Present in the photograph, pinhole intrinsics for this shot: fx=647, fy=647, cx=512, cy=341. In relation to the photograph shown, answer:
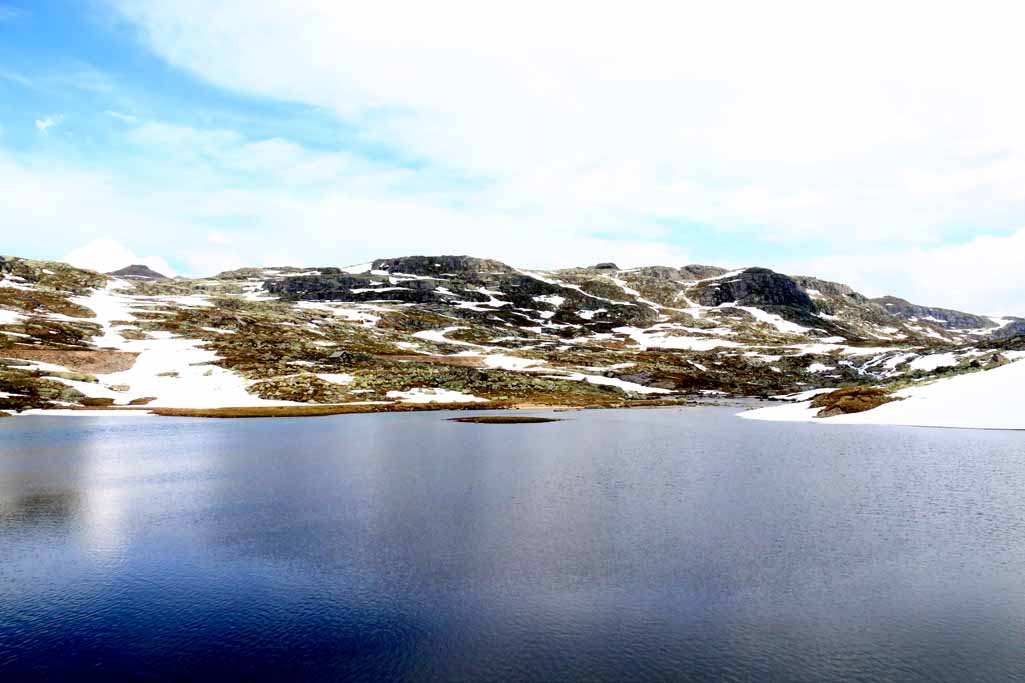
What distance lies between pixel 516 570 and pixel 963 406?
211 feet

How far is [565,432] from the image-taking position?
215ft

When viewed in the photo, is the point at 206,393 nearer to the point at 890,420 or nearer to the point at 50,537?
the point at 50,537

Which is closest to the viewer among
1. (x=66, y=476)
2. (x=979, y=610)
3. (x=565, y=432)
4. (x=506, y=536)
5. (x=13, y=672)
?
(x=13, y=672)

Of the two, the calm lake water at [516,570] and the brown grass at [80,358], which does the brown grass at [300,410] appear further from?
the calm lake water at [516,570]

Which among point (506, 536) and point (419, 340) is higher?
point (419, 340)

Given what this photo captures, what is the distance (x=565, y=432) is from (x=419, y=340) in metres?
120

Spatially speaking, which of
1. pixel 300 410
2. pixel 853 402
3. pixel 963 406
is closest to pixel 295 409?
pixel 300 410

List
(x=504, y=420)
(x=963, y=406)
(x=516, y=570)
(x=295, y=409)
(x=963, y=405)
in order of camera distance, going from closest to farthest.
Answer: (x=516, y=570), (x=963, y=406), (x=963, y=405), (x=504, y=420), (x=295, y=409)

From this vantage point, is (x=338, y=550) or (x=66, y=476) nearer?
(x=338, y=550)

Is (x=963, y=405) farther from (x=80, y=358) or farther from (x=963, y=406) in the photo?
(x=80, y=358)

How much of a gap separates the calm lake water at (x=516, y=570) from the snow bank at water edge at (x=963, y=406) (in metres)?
23.1

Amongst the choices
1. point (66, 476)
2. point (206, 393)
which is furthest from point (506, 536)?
point (206, 393)

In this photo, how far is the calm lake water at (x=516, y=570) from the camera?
14.7 metres

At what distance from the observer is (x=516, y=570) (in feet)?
67.7
